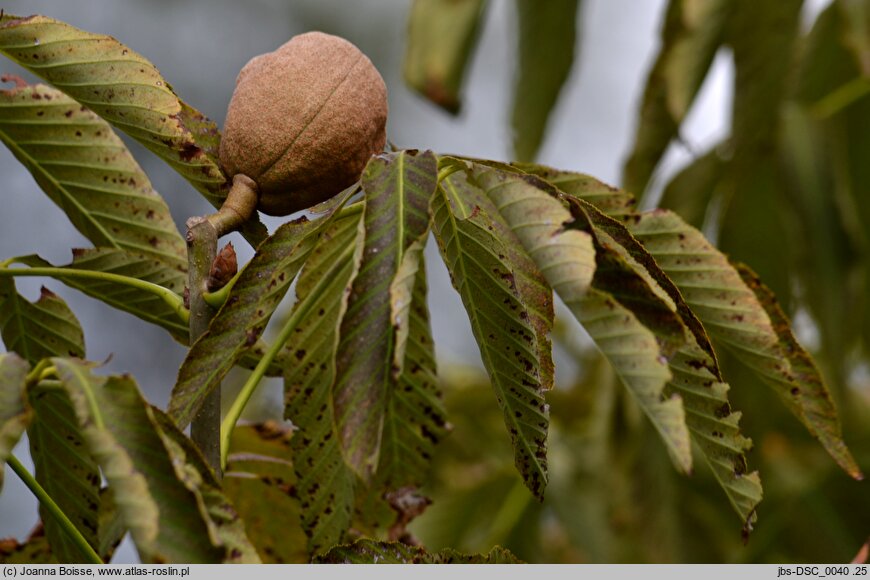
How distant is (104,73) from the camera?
2.04ft

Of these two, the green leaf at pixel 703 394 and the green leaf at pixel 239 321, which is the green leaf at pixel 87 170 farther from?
the green leaf at pixel 703 394

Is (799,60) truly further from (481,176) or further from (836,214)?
(481,176)

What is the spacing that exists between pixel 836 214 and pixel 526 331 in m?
1.14

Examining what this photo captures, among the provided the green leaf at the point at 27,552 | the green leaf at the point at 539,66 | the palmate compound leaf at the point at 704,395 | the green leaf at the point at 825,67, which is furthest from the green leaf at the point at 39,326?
the green leaf at the point at 825,67

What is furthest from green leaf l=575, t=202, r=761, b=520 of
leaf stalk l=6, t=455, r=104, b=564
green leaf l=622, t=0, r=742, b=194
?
green leaf l=622, t=0, r=742, b=194

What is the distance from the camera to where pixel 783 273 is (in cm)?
166

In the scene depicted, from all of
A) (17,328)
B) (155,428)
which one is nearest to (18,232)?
(17,328)

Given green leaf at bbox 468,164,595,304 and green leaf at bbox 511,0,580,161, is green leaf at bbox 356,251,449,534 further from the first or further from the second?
green leaf at bbox 511,0,580,161

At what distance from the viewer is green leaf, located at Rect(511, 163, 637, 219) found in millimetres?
643

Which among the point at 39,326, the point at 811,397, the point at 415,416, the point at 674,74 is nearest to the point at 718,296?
the point at 811,397

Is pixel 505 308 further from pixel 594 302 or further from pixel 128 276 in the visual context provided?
pixel 128 276

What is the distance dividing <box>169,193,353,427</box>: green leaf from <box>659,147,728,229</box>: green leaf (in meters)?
1.10

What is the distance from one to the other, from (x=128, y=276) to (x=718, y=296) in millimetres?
365

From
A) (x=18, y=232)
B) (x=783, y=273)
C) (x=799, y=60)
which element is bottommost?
(x=18, y=232)
